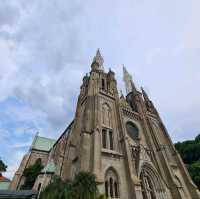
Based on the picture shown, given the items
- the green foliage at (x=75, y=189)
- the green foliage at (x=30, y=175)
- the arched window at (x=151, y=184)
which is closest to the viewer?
the green foliage at (x=75, y=189)

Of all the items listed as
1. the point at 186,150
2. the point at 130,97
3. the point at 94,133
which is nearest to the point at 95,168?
the point at 94,133

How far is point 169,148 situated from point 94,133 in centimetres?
1933

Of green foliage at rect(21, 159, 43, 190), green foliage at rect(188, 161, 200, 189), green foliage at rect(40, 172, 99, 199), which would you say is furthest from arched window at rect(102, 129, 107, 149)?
green foliage at rect(188, 161, 200, 189)

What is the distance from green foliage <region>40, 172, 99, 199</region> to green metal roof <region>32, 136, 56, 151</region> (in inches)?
1419

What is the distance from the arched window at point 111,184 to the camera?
16719 millimetres

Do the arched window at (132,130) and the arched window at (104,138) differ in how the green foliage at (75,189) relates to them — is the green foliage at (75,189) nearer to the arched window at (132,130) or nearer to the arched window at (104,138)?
the arched window at (104,138)

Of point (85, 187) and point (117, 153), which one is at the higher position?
point (117, 153)

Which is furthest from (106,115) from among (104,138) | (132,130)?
(132,130)

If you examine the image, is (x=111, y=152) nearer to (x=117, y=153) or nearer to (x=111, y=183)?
(x=117, y=153)

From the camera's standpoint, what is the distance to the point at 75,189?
1266 cm

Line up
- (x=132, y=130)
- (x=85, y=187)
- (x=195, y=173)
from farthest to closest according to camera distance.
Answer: (x=195, y=173), (x=132, y=130), (x=85, y=187)

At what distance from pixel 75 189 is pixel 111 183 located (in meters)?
6.42

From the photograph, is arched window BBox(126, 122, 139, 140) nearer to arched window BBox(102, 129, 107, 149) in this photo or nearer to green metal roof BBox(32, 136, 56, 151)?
arched window BBox(102, 129, 107, 149)

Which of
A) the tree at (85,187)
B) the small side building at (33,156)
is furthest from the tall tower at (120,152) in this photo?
the small side building at (33,156)
